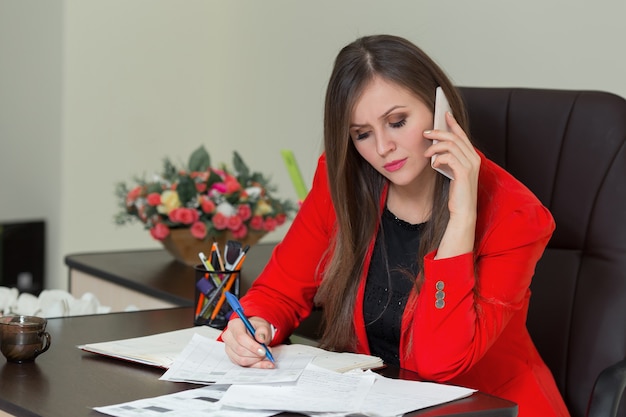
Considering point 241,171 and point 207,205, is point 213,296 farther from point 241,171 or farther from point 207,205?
point 241,171

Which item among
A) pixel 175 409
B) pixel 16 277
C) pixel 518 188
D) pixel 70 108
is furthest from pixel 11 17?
pixel 175 409

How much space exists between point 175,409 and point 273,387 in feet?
0.55

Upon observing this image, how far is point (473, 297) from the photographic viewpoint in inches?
64.2

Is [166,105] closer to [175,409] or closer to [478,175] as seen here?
[478,175]

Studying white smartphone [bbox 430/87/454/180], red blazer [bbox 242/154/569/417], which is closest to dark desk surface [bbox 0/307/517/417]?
red blazer [bbox 242/154/569/417]

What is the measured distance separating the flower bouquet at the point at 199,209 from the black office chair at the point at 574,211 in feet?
2.58

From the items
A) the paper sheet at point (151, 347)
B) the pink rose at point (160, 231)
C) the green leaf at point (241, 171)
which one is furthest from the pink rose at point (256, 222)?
the paper sheet at point (151, 347)

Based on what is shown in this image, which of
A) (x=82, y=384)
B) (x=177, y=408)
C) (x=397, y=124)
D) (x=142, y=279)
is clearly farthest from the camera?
(x=142, y=279)

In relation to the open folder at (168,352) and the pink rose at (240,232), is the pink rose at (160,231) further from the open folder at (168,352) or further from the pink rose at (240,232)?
the open folder at (168,352)

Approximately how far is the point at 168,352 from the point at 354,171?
57 cm

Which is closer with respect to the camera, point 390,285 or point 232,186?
point 390,285

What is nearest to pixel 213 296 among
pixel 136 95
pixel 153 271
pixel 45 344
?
pixel 45 344

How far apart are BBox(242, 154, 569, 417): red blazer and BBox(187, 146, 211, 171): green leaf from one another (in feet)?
2.58

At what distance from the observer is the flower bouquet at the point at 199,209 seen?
8.54 feet
